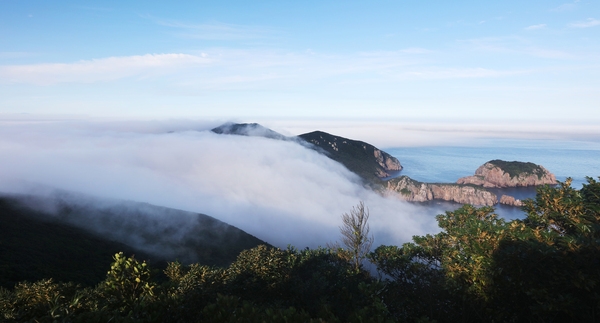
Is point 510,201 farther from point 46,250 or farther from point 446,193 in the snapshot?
point 46,250

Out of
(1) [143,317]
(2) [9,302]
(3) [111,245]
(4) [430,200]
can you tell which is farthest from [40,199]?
(4) [430,200]

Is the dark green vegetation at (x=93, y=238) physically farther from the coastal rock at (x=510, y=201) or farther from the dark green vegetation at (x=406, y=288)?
the coastal rock at (x=510, y=201)

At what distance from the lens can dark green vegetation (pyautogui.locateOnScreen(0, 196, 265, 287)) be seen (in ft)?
191

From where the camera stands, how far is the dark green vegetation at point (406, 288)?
10.0 m

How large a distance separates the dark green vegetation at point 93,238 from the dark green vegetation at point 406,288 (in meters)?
43.6

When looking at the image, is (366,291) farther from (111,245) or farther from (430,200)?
(430,200)

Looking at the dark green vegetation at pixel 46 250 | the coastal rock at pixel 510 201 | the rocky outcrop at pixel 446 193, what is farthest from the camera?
the rocky outcrop at pixel 446 193

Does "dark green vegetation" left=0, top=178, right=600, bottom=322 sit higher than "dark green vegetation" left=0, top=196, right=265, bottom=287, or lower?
higher

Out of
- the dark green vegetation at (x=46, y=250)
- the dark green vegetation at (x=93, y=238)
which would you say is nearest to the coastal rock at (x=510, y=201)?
the dark green vegetation at (x=93, y=238)

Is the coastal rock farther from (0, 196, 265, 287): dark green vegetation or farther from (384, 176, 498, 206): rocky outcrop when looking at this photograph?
(0, 196, 265, 287): dark green vegetation

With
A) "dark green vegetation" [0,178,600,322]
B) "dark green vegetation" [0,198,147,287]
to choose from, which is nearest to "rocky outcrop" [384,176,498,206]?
"dark green vegetation" [0,198,147,287]

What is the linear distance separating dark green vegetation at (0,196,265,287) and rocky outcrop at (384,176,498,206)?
389 feet

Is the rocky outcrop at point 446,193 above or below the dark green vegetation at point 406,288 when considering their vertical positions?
below

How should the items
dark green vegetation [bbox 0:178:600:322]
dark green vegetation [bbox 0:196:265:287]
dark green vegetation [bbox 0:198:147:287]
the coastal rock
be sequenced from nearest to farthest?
dark green vegetation [bbox 0:178:600:322]
dark green vegetation [bbox 0:198:147:287]
dark green vegetation [bbox 0:196:265:287]
the coastal rock
